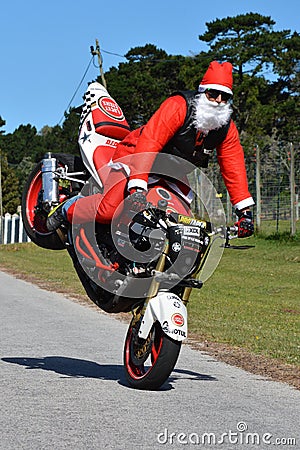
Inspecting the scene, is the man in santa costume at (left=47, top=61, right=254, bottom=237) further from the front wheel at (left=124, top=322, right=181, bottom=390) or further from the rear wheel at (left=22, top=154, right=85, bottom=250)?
the rear wheel at (left=22, top=154, right=85, bottom=250)

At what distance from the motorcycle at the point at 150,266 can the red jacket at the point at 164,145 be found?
27 cm

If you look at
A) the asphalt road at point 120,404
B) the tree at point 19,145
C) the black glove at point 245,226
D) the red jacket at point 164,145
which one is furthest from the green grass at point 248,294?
the tree at point 19,145

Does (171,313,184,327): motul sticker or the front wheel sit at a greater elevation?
(171,313,184,327): motul sticker

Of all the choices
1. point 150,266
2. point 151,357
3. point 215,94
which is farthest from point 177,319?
point 215,94

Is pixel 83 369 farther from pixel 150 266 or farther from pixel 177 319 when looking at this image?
pixel 177 319

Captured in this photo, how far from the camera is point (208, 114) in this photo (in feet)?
22.6

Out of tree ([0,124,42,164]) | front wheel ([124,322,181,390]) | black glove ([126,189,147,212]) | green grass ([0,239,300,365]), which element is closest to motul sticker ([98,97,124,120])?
black glove ([126,189,147,212])

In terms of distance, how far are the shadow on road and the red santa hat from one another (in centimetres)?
228

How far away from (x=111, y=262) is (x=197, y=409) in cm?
170

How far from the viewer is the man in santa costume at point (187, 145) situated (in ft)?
22.3

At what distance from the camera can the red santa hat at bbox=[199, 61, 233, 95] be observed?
274 inches

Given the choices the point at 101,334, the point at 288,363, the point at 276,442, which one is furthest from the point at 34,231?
the point at 276,442

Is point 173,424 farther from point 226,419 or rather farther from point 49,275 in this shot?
point 49,275

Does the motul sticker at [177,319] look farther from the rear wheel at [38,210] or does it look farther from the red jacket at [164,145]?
the rear wheel at [38,210]
